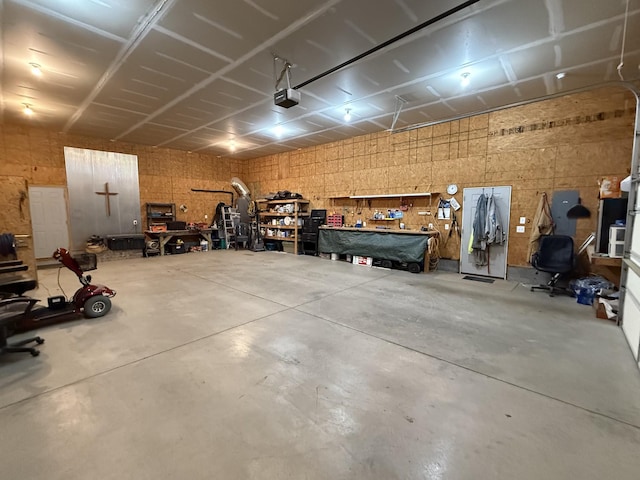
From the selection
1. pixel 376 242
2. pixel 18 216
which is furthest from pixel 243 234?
pixel 18 216

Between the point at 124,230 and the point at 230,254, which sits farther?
the point at 230,254

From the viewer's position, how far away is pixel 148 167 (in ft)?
28.7

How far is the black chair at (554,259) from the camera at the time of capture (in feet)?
15.0

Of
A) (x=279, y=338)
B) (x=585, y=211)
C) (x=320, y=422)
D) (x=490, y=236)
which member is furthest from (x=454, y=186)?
(x=320, y=422)

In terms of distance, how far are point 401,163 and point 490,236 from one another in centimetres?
274

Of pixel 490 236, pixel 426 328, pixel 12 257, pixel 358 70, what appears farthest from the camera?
pixel 490 236

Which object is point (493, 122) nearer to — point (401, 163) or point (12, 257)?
point (401, 163)

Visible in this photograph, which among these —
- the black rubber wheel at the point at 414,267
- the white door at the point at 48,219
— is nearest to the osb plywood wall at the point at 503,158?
the black rubber wheel at the point at 414,267

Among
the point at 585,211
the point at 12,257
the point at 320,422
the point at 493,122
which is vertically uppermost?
the point at 493,122

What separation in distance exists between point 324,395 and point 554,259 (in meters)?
4.89

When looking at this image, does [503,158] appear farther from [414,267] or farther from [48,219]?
[48,219]

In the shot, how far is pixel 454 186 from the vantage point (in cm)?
614

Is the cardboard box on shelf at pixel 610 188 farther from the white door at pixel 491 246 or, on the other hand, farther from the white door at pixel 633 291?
the white door at pixel 633 291

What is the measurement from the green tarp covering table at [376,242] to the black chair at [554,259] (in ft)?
6.37
